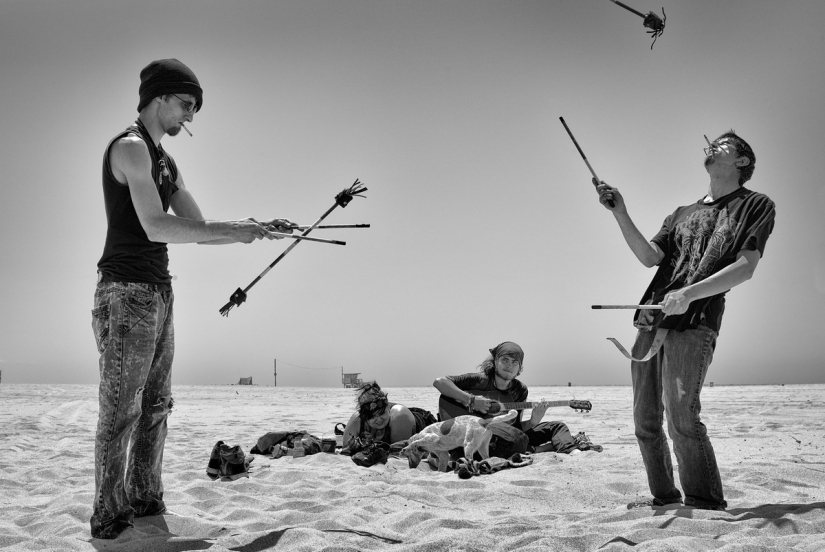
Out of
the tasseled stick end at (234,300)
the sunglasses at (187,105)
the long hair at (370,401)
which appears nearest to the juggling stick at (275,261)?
the tasseled stick end at (234,300)

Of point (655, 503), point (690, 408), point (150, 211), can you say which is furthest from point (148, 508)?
point (690, 408)

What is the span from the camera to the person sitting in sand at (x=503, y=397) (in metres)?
6.10

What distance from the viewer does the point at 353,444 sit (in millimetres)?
5840

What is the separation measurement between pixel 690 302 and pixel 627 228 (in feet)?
2.04

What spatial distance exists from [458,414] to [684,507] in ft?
9.91

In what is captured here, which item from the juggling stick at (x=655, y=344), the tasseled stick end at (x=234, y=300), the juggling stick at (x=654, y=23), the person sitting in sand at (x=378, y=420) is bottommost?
the person sitting in sand at (x=378, y=420)

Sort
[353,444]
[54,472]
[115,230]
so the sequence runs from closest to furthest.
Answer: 1. [115,230]
2. [54,472]
3. [353,444]

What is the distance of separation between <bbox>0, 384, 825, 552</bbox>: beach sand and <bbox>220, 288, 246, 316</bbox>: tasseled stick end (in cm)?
114

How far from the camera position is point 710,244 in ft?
11.1

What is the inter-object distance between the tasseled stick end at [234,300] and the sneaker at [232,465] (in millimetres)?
1565

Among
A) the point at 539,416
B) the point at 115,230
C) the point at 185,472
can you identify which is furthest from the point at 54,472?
the point at 539,416

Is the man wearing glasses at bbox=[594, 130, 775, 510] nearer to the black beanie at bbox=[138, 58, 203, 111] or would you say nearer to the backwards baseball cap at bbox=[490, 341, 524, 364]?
the black beanie at bbox=[138, 58, 203, 111]

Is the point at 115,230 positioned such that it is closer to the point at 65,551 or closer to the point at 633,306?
the point at 65,551

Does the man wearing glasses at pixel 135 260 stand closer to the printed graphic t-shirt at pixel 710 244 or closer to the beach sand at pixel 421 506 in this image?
the beach sand at pixel 421 506
